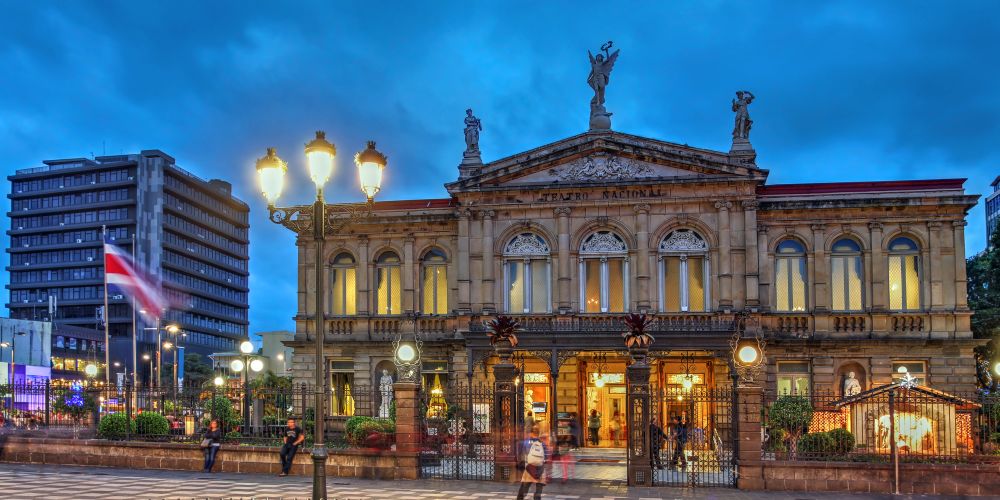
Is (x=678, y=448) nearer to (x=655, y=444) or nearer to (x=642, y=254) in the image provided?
(x=655, y=444)

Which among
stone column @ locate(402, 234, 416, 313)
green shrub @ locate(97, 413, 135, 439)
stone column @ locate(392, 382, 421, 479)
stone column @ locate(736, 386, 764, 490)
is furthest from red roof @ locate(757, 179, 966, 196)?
green shrub @ locate(97, 413, 135, 439)

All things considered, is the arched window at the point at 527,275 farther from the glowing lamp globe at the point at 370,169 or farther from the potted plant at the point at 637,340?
the glowing lamp globe at the point at 370,169

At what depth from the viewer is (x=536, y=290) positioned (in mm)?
42719

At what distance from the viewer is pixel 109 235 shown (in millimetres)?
125812

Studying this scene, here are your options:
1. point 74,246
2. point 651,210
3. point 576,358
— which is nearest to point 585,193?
point 651,210

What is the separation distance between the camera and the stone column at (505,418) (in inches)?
1080

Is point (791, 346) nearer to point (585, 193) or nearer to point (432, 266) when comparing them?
point (585, 193)

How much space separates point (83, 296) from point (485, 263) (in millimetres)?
100766

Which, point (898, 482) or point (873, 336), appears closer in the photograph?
point (898, 482)

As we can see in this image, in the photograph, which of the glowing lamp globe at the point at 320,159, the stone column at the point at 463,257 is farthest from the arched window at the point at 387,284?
the glowing lamp globe at the point at 320,159

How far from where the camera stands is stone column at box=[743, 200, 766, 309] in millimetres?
40438

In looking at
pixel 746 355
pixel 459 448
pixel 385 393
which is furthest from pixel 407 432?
pixel 746 355

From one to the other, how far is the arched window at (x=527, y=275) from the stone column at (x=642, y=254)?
377 centimetres

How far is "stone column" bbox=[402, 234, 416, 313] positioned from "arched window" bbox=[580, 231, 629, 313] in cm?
772
